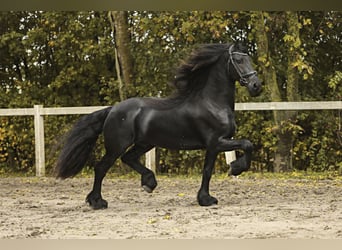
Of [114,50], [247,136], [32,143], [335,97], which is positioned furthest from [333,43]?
[32,143]

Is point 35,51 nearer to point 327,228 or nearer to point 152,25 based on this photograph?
point 152,25

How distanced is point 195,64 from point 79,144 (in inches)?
38.5

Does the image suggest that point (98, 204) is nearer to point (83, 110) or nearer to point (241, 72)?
point (241, 72)

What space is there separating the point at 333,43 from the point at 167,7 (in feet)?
14.3

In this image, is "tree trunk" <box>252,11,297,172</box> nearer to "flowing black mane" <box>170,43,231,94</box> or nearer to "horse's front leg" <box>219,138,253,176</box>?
"flowing black mane" <box>170,43,231,94</box>

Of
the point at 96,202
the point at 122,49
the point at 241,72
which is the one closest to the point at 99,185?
the point at 96,202

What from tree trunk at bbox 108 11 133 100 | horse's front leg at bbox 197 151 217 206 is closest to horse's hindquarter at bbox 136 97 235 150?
horse's front leg at bbox 197 151 217 206

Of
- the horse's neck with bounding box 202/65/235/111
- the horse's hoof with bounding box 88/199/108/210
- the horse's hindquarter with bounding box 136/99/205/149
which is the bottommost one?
the horse's hoof with bounding box 88/199/108/210

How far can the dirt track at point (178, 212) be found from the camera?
3.33 meters

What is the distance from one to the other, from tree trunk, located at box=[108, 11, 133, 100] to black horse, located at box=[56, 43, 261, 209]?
3.32 meters

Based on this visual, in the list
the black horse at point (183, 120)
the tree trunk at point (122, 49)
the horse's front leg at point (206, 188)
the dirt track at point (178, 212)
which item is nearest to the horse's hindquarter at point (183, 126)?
the black horse at point (183, 120)

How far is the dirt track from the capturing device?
3.33 metres

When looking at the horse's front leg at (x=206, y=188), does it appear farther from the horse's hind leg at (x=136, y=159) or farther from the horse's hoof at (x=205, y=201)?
the horse's hind leg at (x=136, y=159)

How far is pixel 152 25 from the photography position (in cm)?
733
